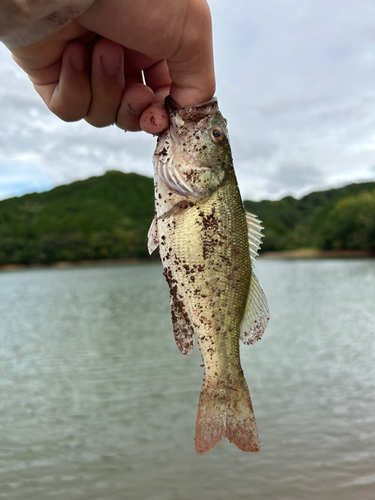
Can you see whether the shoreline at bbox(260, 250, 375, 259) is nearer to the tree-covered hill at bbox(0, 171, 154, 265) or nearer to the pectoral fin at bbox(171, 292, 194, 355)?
the tree-covered hill at bbox(0, 171, 154, 265)

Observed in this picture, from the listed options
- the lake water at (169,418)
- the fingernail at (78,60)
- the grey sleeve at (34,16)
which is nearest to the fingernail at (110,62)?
the fingernail at (78,60)

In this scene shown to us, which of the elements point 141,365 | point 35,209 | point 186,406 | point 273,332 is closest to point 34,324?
point 141,365

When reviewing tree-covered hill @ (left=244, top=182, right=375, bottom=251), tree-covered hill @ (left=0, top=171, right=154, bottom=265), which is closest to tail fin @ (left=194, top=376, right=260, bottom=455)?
tree-covered hill @ (left=244, top=182, right=375, bottom=251)

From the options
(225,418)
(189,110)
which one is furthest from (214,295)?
(189,110)

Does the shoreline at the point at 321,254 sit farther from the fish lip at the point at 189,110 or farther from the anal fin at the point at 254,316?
the fish lip at the point at 189,110

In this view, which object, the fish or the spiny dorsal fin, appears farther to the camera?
the spiny dorsal fin
